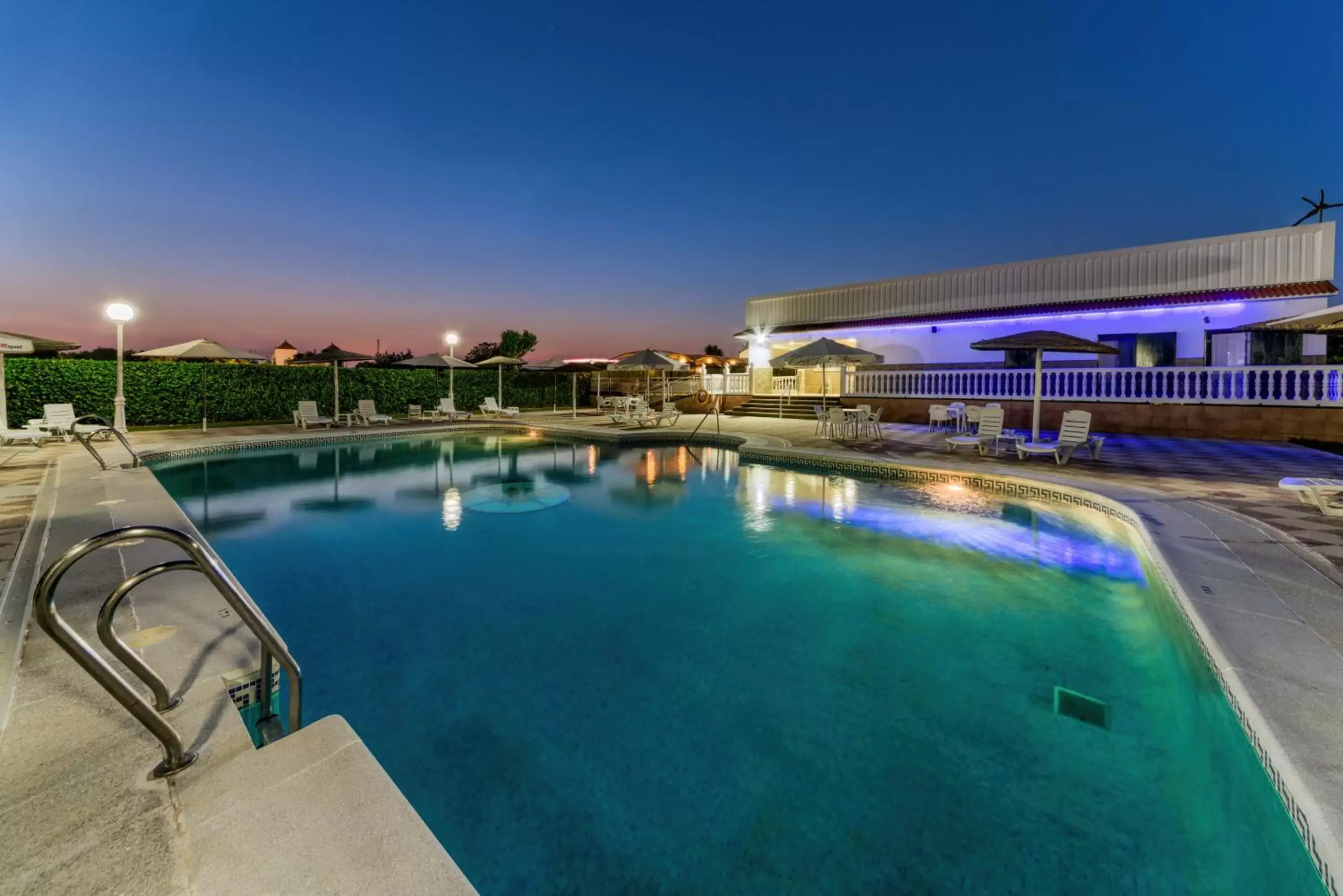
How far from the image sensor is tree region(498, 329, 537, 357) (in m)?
47.6

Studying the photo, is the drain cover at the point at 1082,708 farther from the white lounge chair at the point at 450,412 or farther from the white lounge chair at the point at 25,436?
the white lounge chair at the point at 450,412

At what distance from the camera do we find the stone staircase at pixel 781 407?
66.5ft

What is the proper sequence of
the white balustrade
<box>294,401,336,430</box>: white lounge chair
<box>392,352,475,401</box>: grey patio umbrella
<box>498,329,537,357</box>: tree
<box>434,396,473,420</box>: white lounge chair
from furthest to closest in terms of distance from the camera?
<box>498,329,537,357</box>: tree
the white balustrade
<box>434,396,473,420</box>: white lounge chair
<box>392,352,475,401</box>: grey patio umbrella
<box>294,401,336,430</box>: white lounge chair

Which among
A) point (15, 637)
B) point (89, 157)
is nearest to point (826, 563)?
point (15, 637)

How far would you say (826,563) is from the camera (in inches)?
246

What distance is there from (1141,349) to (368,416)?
73.6 feet

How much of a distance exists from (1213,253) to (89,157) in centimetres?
3108

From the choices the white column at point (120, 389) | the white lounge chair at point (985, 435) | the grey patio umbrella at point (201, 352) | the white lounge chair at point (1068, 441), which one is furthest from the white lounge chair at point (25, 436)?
the white lounge chair at point (1068, 441)

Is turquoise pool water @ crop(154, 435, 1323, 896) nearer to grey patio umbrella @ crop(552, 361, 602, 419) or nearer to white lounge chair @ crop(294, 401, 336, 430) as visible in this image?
white lounge chair @ crop(294, 401, 336, 430)

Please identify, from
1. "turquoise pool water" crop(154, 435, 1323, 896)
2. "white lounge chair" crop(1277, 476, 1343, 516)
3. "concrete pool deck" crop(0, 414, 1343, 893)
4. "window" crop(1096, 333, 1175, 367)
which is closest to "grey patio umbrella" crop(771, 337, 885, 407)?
"window" crop(1096, 333, 1175, 367)

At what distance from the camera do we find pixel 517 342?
4784 centimetres

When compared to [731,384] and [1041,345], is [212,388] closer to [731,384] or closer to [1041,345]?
[731,384]

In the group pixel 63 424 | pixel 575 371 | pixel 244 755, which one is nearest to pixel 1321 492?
pixel 244 755

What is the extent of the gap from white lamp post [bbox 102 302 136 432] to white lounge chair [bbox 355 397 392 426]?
5423mm
